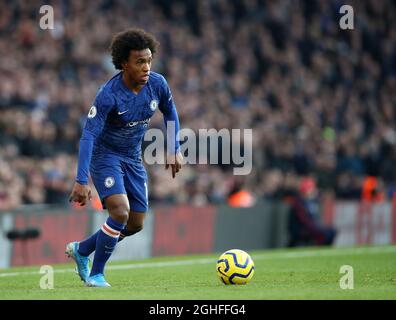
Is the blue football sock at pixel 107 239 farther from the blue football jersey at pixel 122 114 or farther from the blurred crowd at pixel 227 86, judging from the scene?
the blurred crowd at pixel 227 86

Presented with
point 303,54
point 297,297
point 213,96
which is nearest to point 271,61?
point 303,54

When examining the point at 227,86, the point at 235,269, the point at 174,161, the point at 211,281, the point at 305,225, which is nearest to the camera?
the point at 235,269

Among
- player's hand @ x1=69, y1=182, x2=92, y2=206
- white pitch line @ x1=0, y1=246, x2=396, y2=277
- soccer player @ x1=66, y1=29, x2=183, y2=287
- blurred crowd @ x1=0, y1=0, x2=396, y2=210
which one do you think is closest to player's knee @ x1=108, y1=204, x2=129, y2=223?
soccer player @ x1=66, y1=29, x2=183, y2=287

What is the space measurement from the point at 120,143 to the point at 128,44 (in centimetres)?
94

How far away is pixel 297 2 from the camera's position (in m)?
28.8

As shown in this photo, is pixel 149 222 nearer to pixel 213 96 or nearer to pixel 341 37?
pixel 213 96

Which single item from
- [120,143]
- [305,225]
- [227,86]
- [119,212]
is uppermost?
[227,86]

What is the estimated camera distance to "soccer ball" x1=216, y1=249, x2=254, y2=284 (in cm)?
952

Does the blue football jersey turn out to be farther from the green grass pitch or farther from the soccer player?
the green grass pitch

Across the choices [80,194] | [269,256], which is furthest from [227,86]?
[80,194]

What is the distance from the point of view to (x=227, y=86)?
2420cm

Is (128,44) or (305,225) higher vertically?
(128,44)

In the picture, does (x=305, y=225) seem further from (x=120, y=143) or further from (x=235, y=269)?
(x=120, y=143)

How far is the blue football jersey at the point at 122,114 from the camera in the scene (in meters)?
9.15
